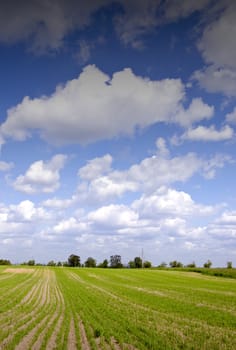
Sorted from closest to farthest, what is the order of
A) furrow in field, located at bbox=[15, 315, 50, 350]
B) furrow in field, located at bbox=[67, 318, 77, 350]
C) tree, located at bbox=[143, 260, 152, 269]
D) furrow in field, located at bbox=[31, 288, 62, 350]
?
furrow in field, located at bbox=[15, 315, 50, 350]
furrow in field, located at bbox=[67, 318, 77, 350]
furrow in field, located at bbox=[31, 288, 62, 350]
tree, located at bbox=[143, 260, 152, 269]

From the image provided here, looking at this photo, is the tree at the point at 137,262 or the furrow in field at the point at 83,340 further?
the tree at the point at 137,262

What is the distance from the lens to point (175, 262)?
535 ft

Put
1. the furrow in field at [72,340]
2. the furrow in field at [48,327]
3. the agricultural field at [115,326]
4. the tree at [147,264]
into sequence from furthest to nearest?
the tree at [147,264], the agricultural field at [115,326], the furrow in field at [48,327], the furrow in field at [72,340]

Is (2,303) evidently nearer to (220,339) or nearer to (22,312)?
(22,312)

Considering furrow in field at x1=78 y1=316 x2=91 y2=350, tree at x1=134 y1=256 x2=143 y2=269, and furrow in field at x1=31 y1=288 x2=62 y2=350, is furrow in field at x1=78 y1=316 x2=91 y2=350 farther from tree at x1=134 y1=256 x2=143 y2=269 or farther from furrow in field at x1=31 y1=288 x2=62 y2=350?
tree at x1=134 y1=256 x2=143 y2=269

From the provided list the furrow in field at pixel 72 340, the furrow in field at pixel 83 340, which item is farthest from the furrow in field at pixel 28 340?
the furrow in field at pixel 83 340

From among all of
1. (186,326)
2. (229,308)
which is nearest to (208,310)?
(229,308)

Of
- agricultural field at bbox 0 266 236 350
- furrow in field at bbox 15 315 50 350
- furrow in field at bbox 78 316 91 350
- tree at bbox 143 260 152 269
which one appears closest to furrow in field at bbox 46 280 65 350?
agricultural field at bbox 0 266 236 350

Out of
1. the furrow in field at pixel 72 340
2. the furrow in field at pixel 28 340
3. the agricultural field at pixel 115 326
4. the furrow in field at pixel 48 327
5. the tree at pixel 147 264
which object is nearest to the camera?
the furrow in field at pixel 28 340

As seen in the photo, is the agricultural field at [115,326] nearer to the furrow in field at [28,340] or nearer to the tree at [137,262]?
the furrow in field at [28,340]

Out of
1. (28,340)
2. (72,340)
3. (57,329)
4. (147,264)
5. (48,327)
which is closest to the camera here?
(28,340)

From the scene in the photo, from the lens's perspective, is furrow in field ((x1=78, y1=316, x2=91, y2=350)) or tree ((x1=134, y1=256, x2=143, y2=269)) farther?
tree ((x1=134, y1=256, x2=143, y2=269))

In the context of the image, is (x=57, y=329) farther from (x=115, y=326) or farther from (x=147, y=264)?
(x=147, y=264)

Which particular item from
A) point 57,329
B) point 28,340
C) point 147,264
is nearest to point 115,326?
point 57,329
